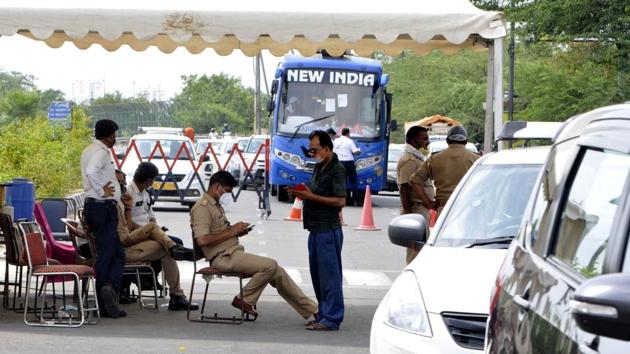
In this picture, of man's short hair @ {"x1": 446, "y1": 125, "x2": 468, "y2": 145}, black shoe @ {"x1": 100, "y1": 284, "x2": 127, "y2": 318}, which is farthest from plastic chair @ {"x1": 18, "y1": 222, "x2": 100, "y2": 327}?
man's short hair @ {"x1": 446, "y1": 125, "x2": 468, "y2": 145}

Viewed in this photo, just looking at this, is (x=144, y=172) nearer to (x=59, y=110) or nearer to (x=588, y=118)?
(x=588, y=118)

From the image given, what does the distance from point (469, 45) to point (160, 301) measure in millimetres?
4218

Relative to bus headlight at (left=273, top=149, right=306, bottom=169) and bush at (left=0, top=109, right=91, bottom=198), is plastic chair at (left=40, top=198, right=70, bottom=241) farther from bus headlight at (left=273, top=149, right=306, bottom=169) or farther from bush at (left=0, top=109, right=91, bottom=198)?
bus headlight at (left=273, top=149, right=306, bottom=169)

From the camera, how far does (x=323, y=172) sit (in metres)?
11.4

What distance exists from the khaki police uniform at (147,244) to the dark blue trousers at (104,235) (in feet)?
1.85

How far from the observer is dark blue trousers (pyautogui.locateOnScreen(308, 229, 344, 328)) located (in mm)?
11328

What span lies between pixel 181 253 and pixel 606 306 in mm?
10133

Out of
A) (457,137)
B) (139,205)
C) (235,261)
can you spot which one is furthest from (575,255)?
(139,205)

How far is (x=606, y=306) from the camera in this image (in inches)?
103

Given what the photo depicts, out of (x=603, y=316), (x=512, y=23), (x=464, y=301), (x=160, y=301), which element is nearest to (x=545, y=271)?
(x=603, y=316)

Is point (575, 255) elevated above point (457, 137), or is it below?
above

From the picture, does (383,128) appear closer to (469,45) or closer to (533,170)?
(469,45)

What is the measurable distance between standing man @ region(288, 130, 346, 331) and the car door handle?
729 cm

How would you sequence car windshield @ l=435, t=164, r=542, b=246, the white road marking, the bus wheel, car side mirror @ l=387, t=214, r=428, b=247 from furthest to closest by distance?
the bus wheel
the white road marking
car windshield @ l=435, t=164, r=542, b=246
car side mirror @ l=387, t=214, r=428, b=247
